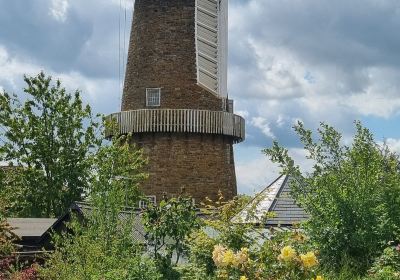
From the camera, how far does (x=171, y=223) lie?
48.0 ft

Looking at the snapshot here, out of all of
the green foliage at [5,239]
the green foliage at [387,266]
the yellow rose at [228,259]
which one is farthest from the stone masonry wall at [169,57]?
the yellow rose at [228,259]

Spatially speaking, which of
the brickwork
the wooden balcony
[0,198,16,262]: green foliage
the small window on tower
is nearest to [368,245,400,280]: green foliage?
[0,198,16,262]: green foliage

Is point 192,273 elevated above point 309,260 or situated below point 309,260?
below

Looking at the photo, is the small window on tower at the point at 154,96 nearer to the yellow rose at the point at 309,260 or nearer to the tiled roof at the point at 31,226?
the tiled roof at the point at 31,226

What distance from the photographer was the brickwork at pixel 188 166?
118ft

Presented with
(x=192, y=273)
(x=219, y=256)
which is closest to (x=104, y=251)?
(x=192, y=273)

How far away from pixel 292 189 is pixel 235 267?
5.85 meters

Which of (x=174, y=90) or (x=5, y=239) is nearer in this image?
(x=5, y=239)

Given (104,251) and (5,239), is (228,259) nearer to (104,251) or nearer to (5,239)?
(104,251)

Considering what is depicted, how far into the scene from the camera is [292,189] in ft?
52.6

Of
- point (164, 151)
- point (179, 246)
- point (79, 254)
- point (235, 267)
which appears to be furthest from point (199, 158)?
point (235, 267)

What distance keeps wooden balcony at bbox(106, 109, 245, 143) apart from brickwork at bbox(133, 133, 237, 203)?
15.9 inches

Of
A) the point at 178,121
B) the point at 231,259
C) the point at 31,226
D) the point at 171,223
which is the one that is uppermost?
the point at 178,121

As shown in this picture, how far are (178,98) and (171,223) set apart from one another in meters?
21.6
